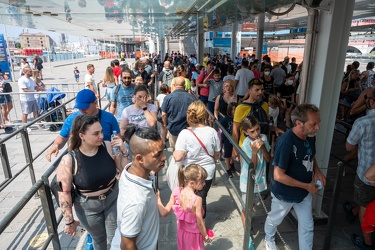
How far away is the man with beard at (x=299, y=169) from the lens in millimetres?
2516

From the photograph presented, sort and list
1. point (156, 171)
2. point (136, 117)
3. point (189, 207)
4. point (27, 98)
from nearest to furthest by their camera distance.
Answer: point (156, 171)
point (189, 207)
point (136, 117)
point (27, 98)

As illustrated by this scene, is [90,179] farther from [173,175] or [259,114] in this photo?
[259,114]

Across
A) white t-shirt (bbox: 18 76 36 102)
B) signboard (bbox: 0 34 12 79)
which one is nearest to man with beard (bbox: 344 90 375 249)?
white t-shirt (bbox: 18 76 36 102)

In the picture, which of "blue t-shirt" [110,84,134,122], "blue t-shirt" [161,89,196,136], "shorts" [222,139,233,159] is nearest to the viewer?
"blue t-shirt" [161,89,196,136]

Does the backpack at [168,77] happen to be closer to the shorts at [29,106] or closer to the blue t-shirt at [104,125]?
the shorts at [29,106]

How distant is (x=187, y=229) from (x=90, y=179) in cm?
104

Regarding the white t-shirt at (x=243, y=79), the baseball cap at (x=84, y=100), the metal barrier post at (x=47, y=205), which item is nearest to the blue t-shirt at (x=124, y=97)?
the baseball cap at (x=84, y=100)

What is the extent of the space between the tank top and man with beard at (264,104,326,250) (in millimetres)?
1621

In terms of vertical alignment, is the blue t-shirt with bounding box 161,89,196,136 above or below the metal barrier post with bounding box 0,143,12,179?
above

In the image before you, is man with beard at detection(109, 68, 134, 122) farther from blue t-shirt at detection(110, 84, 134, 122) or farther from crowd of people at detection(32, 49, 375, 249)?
crowd of people at detection(32, 49, 375, 249)

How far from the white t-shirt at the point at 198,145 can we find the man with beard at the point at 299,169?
27.4 inches

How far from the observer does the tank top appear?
2.29 meters

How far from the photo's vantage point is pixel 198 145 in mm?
2918

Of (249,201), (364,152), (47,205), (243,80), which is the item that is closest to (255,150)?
(249,201)
